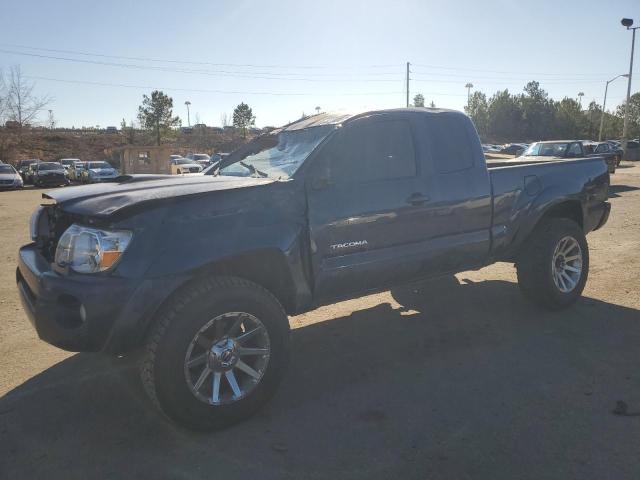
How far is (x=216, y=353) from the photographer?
2.99 metres

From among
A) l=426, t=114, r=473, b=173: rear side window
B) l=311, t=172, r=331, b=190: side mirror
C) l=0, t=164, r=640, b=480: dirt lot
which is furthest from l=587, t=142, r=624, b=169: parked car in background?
l=311, t=172, r=331, b=190: side mirror

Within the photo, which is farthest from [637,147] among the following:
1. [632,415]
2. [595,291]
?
[632,415]

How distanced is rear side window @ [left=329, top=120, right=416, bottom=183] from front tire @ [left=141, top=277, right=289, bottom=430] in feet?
3.80

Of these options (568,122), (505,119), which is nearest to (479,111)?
(505,119)

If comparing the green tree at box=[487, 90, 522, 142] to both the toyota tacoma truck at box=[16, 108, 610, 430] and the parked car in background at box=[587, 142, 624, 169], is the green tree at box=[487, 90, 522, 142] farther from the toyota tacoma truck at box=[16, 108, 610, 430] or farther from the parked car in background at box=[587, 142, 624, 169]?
the toyota tacoma truck at box=[16, 108, 610, 430]

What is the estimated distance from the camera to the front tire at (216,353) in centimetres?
280

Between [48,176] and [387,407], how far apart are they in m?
31.1

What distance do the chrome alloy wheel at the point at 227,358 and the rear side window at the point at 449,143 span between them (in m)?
2.16

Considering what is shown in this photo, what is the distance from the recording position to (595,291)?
5.64 m

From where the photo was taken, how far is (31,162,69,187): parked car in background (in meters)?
28.9

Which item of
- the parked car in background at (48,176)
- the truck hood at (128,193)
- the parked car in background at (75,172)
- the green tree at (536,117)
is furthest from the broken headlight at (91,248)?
the green tree at (536,117)

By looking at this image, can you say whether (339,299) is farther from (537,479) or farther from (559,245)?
(559,245)

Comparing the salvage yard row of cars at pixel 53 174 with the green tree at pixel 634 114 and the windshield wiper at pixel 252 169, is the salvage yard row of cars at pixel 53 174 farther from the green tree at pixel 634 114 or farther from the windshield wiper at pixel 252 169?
the green tree at pixel 634 114

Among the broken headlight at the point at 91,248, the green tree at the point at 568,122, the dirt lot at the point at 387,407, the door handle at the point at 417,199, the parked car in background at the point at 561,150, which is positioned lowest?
the dirt lot at the point at 387,407
